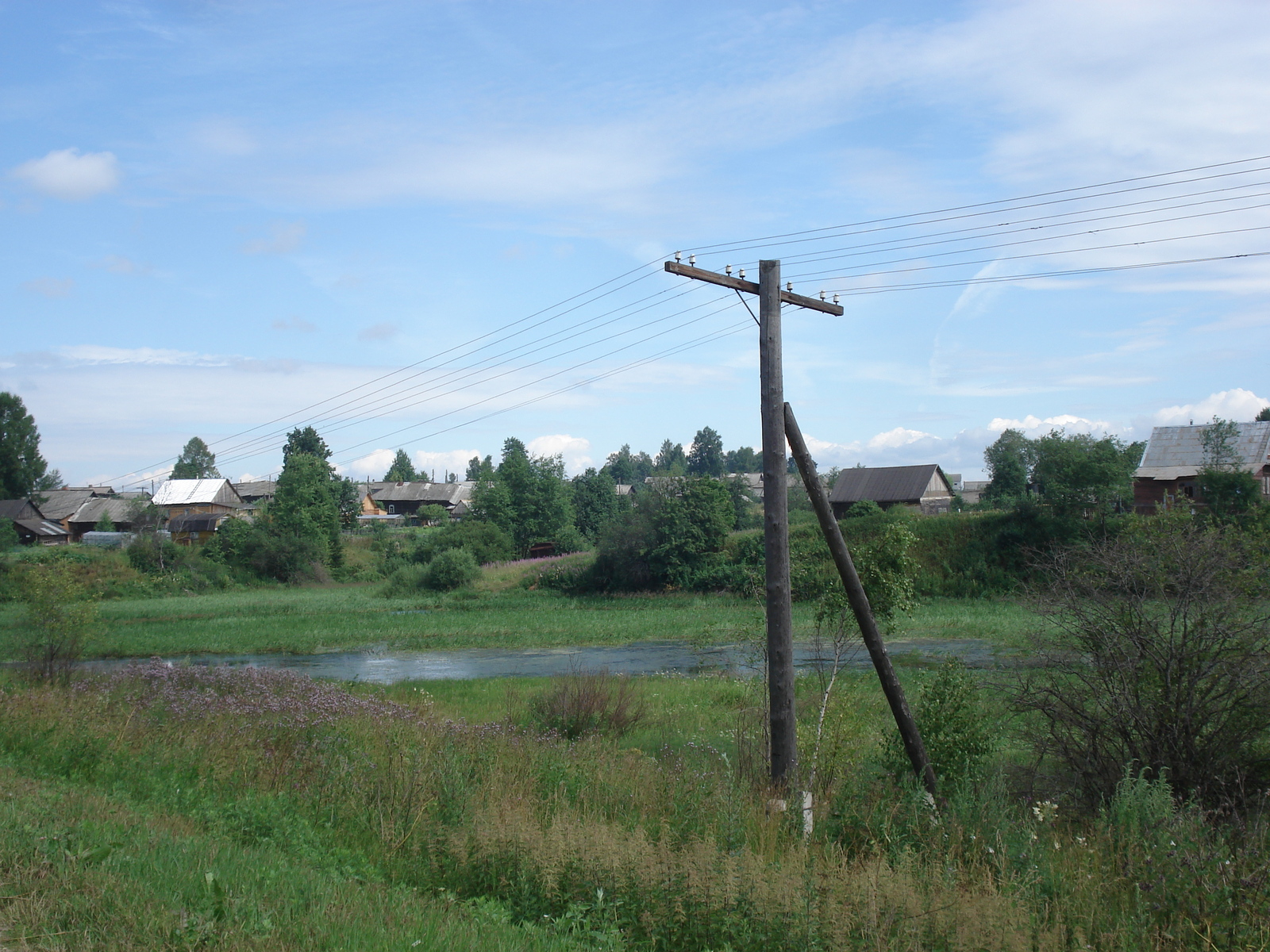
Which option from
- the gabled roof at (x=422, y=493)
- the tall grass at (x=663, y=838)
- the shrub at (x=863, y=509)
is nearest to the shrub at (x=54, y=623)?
the tall grass at (x=663, y=838)

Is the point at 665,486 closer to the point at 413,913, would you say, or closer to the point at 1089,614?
the point at 1089,614

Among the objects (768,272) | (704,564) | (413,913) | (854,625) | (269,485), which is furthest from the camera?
(269,485)

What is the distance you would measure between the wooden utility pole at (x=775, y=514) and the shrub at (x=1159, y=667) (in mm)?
2613

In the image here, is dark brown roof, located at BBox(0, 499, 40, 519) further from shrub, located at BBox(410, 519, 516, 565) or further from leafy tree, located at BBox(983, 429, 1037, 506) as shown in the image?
leafy tree, located at BBox(983, 429, 1037, 506)

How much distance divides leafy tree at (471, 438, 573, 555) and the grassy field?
22.5 m

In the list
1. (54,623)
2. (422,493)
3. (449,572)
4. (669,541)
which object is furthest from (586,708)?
(422,493)

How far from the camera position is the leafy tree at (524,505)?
74625mm

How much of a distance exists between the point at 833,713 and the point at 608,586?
40376 millimetres

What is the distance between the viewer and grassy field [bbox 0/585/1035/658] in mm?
32438

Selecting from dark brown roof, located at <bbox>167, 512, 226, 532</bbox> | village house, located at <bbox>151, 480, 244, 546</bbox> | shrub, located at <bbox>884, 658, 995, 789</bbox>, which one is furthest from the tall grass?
village house, located at <bbox>151, 480, 244, 546</bbox>

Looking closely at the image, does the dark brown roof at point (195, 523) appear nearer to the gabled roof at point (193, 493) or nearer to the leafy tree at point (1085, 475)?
the gabled roof at point (193, 493)

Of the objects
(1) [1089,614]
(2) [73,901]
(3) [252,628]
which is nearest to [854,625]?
(1) [1089,614]

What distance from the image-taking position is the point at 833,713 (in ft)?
35.4

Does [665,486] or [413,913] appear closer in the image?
[413,913]
